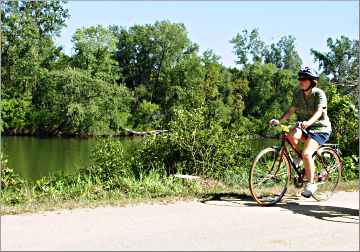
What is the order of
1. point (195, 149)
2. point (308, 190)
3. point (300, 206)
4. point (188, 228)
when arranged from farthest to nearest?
1. point (195, 149)
2. point (308, 190)
3. point (300, 206)
4. point (188, 228)

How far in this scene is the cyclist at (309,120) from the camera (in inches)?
273

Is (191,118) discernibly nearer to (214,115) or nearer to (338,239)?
(214,115)

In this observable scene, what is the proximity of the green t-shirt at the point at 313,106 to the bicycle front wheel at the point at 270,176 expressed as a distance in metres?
0.61

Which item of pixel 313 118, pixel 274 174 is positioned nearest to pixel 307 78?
pixel 313 118

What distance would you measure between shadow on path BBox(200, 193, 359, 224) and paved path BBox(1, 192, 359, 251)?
0.04 feet

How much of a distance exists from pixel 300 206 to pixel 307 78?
1.67 meters

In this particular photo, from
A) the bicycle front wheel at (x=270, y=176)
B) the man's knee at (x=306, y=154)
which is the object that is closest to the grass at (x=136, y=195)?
the bicycle front wheel at (x=270, y=176)

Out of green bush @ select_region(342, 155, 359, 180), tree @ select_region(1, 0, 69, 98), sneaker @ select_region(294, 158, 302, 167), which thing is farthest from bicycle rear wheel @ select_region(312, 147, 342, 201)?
tree @ select_region(1, 0, 69, 98)

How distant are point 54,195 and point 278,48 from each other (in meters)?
91.3

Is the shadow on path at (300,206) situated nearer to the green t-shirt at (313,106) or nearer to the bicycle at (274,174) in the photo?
the bicycle at (274,174)

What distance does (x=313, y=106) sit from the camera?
7039 millimetres

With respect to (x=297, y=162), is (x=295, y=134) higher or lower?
higher

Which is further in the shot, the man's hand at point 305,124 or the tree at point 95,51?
Result: the tree at point 95,51

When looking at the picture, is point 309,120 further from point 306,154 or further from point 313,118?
point 306,154
